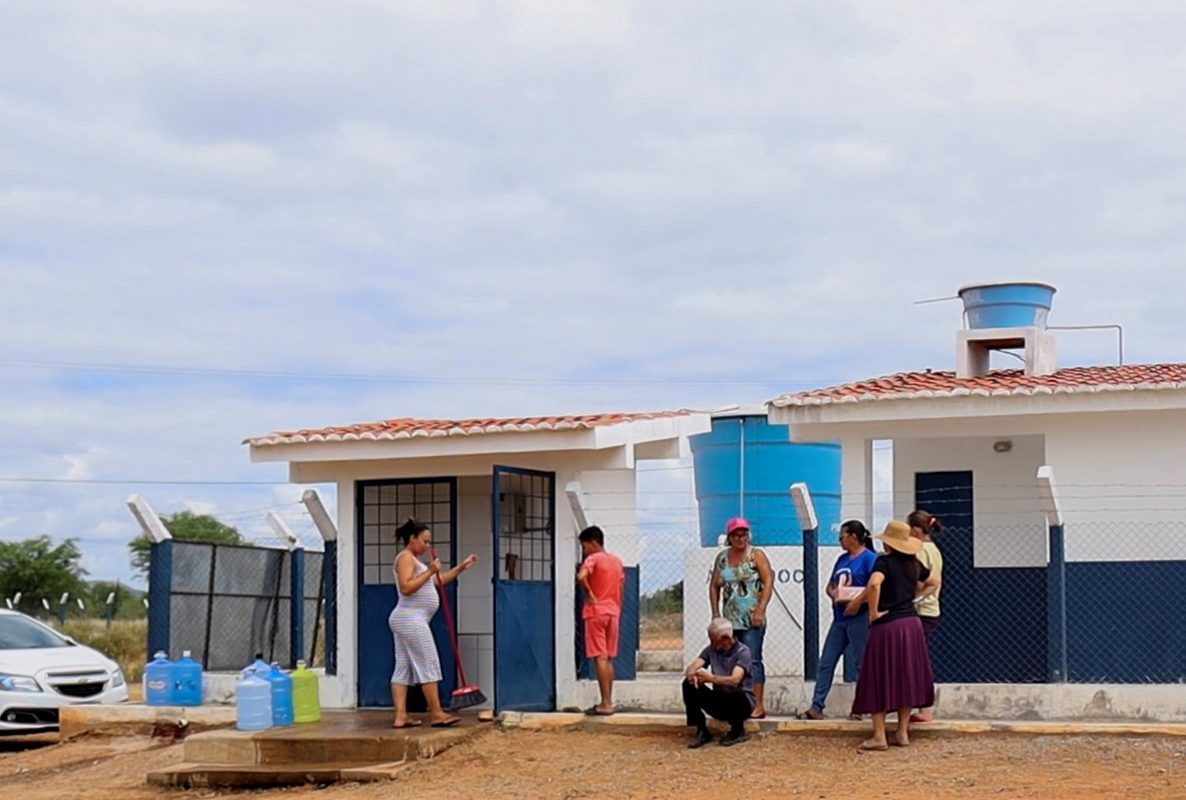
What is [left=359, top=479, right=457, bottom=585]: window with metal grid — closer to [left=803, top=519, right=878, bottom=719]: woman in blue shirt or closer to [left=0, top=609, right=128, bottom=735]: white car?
[left=0, top=609, right=128, bottom=735]: white car

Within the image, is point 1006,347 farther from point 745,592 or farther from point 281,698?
point 281,698

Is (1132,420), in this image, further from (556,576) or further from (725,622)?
(556,576)

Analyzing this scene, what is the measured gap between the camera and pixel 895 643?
12.6 m

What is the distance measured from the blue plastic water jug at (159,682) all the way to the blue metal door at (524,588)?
357 cm

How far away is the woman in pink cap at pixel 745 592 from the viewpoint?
13.8 m

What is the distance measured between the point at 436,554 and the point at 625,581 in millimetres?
1725

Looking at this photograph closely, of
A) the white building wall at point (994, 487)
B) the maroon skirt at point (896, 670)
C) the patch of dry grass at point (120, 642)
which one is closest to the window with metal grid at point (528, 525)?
the white building wall at point (994, 487)

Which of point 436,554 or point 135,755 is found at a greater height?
point 436,554

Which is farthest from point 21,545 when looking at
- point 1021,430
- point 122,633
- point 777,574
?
point 1021,430

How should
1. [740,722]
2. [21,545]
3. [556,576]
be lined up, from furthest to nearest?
[21,545]
[556,576]
[740,722]

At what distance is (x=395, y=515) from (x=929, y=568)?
5.26 m

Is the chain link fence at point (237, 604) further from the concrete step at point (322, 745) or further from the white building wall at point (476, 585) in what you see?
the concrete step at point (322, 745)

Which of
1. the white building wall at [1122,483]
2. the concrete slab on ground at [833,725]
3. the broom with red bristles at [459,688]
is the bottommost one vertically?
the concrete slab on ground at [833,725]

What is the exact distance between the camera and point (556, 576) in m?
15.5
